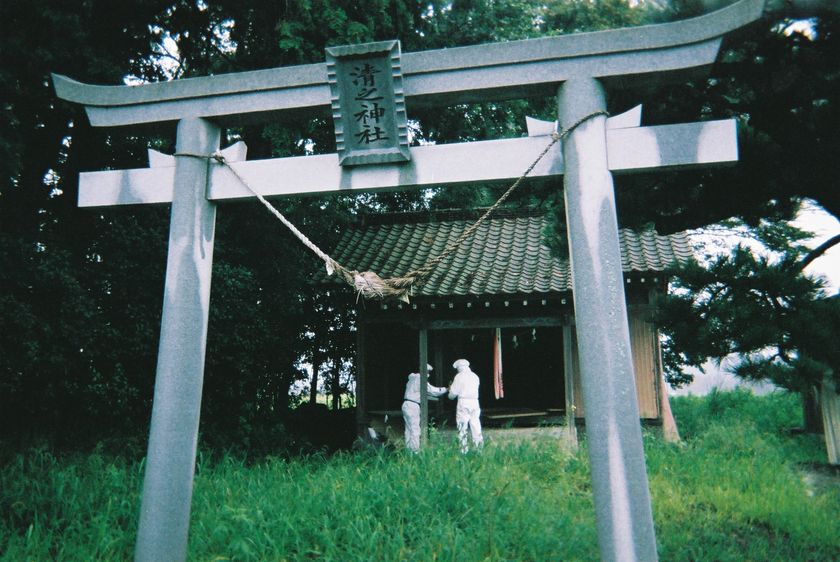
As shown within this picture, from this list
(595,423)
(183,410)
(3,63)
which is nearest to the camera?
(595,423)

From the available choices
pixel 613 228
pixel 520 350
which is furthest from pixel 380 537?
pixel 520 350

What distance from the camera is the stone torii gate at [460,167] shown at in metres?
3.21

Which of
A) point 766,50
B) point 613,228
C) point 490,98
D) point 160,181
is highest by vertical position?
point 766,50

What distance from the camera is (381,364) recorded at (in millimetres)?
12219

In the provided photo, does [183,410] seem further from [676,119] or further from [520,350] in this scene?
[520,350]

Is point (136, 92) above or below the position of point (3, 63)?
below

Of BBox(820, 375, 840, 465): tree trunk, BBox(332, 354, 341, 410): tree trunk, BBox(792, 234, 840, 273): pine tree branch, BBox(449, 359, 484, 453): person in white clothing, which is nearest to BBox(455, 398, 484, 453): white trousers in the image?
BBox(449, 359, 484, 453): person in white clothing

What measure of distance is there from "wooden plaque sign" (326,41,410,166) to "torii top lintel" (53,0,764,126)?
3.4 inches

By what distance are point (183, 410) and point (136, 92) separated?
2193 mm

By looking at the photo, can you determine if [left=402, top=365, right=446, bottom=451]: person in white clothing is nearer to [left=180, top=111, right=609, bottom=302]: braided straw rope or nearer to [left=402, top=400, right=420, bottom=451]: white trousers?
[left=402, top=400, right=420, bottom=451]: white trousers

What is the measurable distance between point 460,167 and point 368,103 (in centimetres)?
75

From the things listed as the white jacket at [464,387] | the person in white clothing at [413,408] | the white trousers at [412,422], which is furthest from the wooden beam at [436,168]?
the white trousers at [412,422]

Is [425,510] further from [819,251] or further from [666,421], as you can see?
[666,421]

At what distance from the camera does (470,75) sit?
11.9 feet
